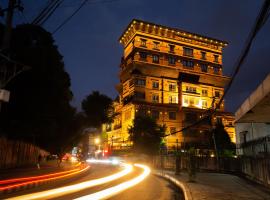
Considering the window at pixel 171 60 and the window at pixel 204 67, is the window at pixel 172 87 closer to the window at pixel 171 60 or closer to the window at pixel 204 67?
the window at pixel 171 60

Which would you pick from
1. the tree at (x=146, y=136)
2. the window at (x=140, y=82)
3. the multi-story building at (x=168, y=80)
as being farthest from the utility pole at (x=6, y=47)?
the window at (x=140, y=82)

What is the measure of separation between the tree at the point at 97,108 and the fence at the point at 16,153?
14.8 meters

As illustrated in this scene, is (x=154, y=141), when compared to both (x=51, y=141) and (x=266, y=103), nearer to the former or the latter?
(x=51, y=141)

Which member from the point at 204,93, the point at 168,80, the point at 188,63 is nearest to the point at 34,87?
the point at 168,80

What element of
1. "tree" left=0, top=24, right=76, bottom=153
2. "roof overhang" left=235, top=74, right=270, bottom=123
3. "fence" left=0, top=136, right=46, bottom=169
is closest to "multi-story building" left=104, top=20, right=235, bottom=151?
"fence" left=0, top=136, right=46, bottom=169

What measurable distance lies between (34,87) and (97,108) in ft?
84.4

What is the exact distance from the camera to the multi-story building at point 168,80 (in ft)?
220

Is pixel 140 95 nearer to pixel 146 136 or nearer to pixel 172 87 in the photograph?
pixel 172 87

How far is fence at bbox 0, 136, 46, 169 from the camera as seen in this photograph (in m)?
25.6

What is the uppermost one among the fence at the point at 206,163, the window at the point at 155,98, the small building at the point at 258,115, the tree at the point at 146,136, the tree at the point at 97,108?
the window at the point at 155,98

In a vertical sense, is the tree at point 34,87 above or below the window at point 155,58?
below

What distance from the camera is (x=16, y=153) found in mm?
29109

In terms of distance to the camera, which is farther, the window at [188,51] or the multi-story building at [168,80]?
the window at [188,51]

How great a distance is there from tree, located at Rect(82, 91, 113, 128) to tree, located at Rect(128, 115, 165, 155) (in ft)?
17.7
